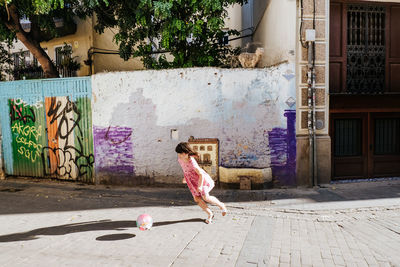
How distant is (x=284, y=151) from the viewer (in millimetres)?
7996

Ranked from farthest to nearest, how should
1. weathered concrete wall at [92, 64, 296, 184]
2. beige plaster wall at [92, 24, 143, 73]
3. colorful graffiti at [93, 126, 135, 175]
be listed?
beige plaster wall at [92, 24, 143, 73], colorful graffiti at [93, 126, 135, 175], weathered concrete wall at [92, 64, 296, 184]

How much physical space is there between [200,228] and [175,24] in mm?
5983

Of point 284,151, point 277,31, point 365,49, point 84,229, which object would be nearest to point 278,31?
point 277,31

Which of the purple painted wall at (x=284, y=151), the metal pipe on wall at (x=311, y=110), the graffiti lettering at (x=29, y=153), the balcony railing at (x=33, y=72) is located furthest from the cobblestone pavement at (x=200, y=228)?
the balcony railing at (x=33, y=72)

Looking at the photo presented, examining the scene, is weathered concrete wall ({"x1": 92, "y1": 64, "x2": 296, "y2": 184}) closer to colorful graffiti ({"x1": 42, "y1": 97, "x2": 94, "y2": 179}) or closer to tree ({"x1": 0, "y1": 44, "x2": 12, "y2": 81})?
colorful graffiti ({"x1": 42, "y1": 97, "x2": 94, "y2": 179})

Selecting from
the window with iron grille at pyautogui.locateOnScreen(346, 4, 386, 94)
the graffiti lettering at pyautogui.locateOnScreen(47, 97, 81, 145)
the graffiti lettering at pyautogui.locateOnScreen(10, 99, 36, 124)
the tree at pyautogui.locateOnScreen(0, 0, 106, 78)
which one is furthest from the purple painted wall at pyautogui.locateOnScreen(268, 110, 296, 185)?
the graffiti lettering at pyautogui.locateOnScreen(10, 99, 36, 124)

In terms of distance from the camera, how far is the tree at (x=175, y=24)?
877 cm

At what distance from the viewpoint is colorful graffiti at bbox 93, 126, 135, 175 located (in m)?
8.39

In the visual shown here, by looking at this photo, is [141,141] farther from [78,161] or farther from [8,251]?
[8,251]

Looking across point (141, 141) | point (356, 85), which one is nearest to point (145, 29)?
point (141, 141)

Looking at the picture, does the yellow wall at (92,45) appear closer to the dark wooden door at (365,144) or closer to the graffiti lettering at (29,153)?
the graffiti lettering at (29,153)

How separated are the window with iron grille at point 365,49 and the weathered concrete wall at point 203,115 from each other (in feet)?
7.51

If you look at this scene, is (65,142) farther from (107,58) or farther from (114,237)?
(107,58)

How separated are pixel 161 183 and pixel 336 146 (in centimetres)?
504
